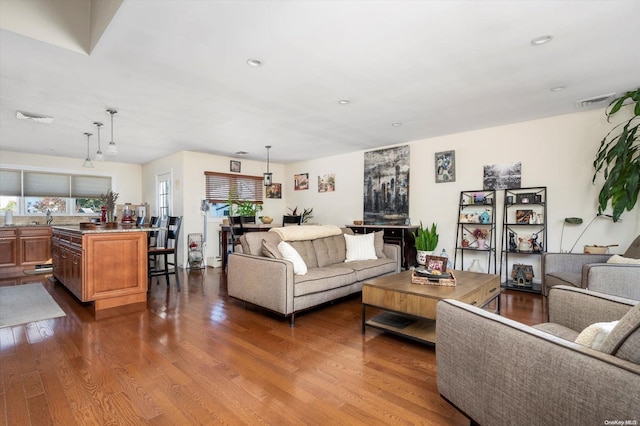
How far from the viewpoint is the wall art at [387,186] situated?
18.6 feet

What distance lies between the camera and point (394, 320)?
2.84 meters

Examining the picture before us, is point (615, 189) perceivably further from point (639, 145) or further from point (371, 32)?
point (371, 32)

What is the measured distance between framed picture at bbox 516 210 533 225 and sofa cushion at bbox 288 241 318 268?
303 centimetres

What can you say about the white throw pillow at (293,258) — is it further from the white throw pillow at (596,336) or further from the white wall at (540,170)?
the white wall at (540,170)

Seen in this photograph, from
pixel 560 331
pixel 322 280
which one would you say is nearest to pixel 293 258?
pixel 322 280

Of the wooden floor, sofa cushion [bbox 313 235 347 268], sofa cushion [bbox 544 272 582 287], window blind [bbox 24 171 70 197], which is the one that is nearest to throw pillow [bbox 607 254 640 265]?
sofa cushion [bbox 544 272 582 287]

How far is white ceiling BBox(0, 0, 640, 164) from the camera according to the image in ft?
6.69

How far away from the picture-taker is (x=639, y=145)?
3.42 meters

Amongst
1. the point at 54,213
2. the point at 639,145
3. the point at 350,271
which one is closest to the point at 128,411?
the point at 350,271

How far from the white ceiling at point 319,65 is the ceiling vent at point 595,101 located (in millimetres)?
95

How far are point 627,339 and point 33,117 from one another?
5.82 meters

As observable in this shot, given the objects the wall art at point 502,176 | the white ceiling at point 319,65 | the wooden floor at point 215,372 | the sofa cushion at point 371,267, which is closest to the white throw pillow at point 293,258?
the wooden floor at point 215,372

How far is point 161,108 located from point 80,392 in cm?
307

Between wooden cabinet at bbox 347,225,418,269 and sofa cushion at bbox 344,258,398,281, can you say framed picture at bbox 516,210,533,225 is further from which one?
sofa cushion at bbox 344,258,398,281
